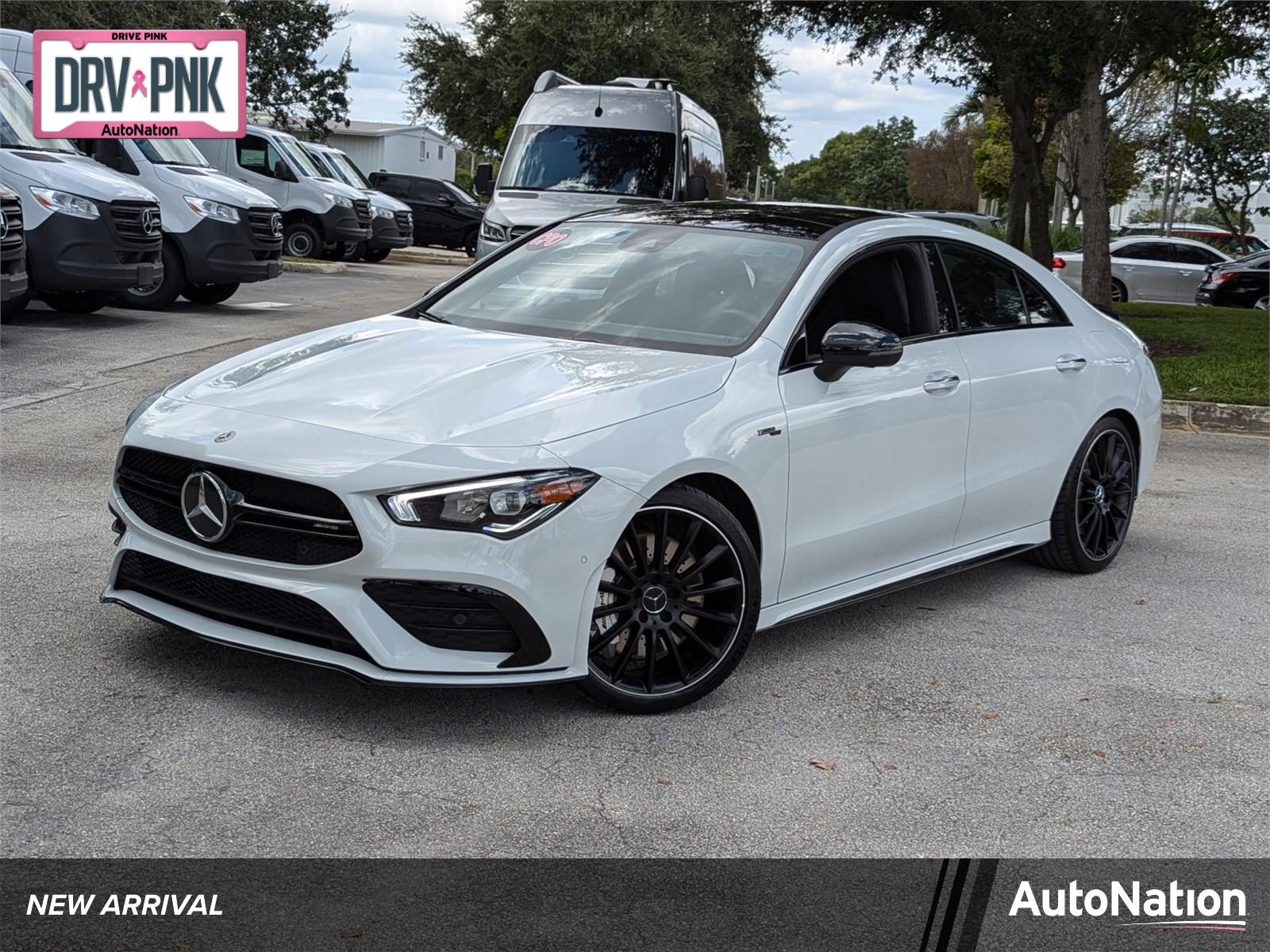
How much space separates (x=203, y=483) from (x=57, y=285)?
9792 millimetres

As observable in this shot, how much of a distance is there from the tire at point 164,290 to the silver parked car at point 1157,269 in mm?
18344

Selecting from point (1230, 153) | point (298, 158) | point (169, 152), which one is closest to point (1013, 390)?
point (169, 152)

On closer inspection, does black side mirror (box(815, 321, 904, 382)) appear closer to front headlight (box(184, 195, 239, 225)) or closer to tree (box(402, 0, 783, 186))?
front headlight (box(184, 195, 239, 225))

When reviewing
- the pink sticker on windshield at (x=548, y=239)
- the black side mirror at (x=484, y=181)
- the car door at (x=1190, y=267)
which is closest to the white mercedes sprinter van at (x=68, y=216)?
the black side mirror at (x=484, y=181)

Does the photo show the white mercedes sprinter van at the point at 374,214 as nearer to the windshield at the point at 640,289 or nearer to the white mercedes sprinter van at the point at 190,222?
the white mercedes sprinter van at the point at 190,222

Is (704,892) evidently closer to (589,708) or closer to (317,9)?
(589,708)

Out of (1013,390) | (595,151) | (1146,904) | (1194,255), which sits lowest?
(1146,904)

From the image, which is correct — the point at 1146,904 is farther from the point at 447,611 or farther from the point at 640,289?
the point at 640,289

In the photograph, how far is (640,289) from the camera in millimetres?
5586

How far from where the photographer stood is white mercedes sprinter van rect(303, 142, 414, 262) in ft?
90.5

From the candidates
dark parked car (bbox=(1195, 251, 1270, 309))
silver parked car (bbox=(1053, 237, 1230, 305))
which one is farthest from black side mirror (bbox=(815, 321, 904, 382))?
silver parked car (bbox=(1053, 237, 1230, 305))

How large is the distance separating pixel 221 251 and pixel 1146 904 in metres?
14.0

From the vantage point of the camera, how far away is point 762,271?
18.1ft

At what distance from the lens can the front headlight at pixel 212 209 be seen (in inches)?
627
